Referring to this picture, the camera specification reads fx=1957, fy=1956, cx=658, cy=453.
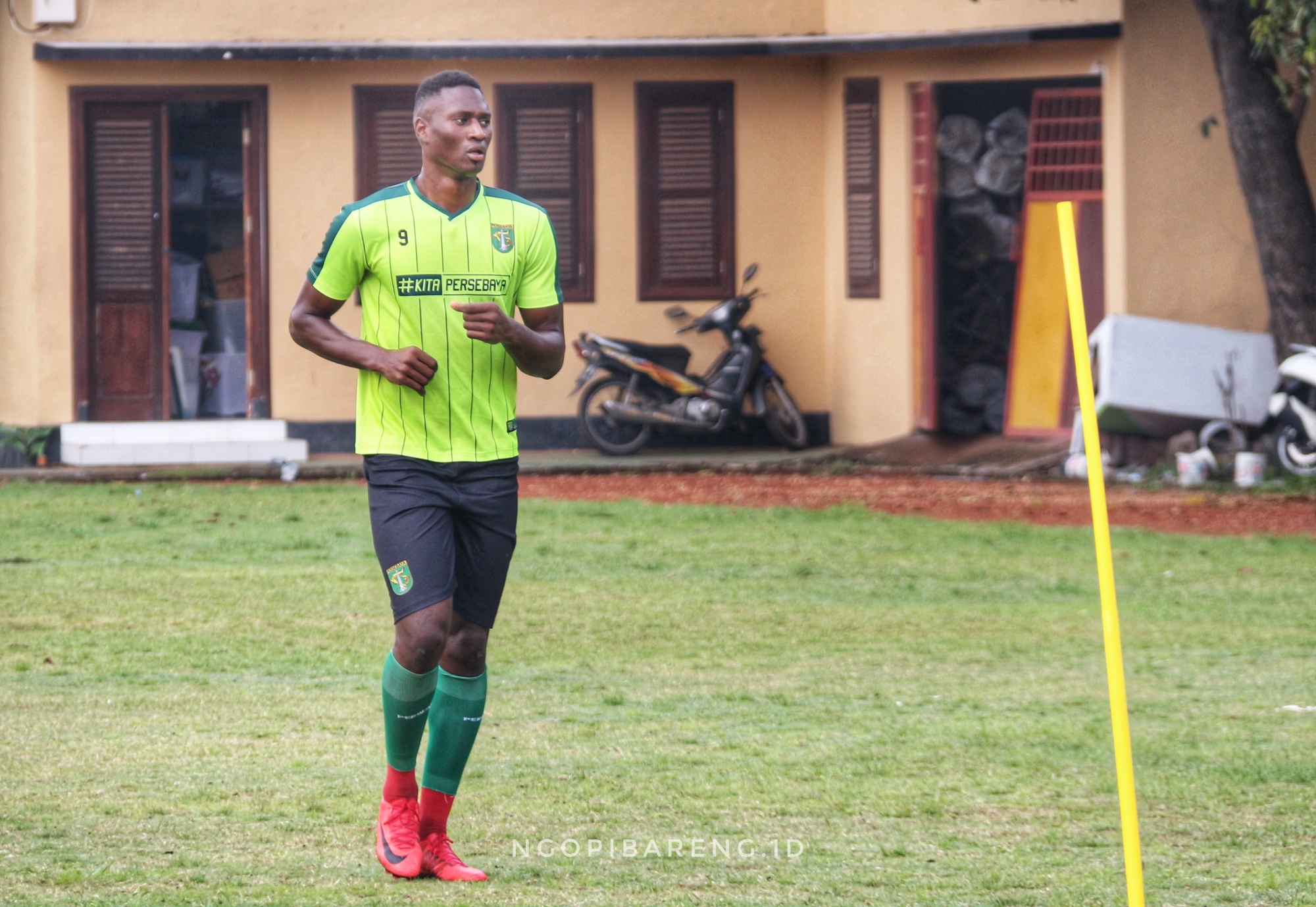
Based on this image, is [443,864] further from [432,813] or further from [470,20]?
[470,20]

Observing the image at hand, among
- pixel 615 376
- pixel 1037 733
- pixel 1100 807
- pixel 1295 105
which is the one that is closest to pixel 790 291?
pixel 615 376

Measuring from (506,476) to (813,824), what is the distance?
54.5 inches

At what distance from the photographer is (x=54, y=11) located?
16.7 metres

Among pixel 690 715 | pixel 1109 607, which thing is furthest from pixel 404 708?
pixel 690 715

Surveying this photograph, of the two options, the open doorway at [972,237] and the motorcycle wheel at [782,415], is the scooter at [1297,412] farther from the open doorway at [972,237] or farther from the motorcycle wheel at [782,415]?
the motorcycle wheel at [782,415]

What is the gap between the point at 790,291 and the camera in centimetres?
1766

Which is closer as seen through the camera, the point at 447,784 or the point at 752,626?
the point at 447,784

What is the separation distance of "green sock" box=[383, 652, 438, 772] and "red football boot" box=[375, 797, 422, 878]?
0.30 feet

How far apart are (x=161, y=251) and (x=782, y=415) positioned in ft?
18.6

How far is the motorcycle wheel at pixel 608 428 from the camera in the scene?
16.9m

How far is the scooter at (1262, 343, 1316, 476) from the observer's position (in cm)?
1458

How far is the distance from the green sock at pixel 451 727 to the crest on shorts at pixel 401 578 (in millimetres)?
340

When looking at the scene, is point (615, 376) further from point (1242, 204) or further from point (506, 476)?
point (506, 476)

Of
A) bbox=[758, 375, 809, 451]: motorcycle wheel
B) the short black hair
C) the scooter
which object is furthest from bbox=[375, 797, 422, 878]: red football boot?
bbox=[758, 375, 809, 451]: motorcycle wheel
